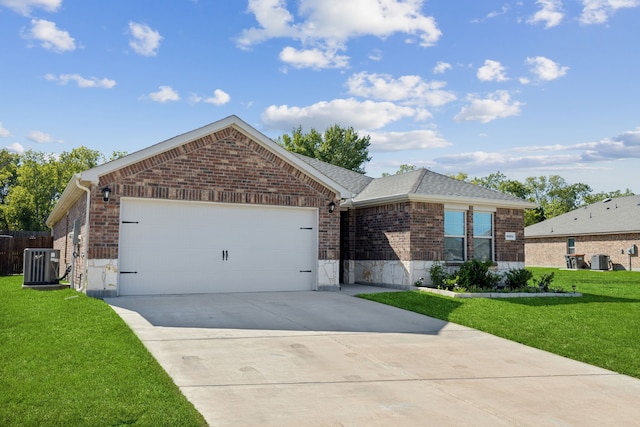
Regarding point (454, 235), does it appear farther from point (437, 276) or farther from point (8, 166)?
point (8, 166)

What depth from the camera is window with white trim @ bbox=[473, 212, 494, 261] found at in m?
16.7

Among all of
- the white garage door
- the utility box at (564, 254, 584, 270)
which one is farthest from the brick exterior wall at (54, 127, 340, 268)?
the utility box at (564, 254, 584, 270)

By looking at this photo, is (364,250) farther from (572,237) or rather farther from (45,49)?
(572,237)

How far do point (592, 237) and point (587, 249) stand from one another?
2.80 ft

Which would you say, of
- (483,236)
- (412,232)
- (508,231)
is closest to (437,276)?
(412,232)

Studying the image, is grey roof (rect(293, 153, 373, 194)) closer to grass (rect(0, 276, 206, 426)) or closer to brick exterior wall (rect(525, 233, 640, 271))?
grass (rect(0, 276, 206, 426))

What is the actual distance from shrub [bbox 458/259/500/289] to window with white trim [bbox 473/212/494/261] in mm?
1484

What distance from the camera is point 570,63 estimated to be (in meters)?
15.3

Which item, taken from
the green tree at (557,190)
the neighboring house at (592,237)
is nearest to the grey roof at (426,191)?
the neighboring house at (592,237)

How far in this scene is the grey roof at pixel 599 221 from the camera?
31.6m

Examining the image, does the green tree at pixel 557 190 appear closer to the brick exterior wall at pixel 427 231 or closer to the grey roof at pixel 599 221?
the grey roof at pixel 599 221

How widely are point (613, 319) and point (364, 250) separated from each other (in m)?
7.91

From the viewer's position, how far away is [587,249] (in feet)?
111

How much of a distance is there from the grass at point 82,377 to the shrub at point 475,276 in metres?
9.33
